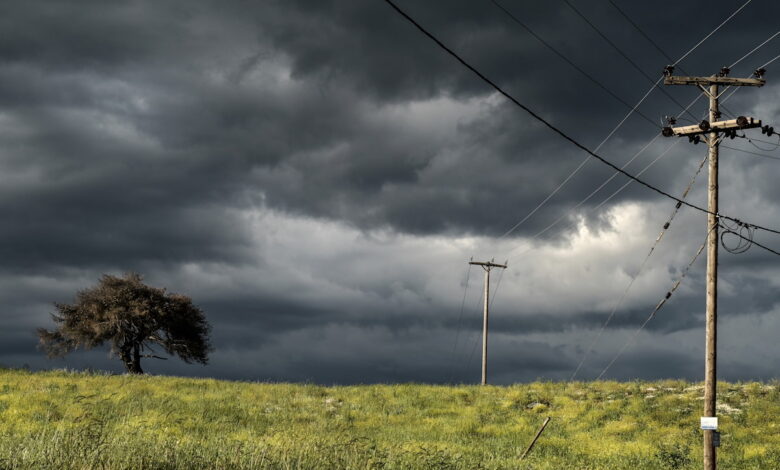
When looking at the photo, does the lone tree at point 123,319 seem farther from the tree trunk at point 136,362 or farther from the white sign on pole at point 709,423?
the white sign on pole at point 709,423

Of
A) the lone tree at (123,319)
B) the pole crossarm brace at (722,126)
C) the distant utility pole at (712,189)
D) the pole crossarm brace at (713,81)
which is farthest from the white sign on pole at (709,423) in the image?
the lone tree at (123,319)

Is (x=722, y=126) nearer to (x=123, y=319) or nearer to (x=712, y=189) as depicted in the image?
(x=712, y=189)

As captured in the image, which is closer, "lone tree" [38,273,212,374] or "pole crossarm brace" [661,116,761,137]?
"pole crossarm brace" [661,116,761,137]

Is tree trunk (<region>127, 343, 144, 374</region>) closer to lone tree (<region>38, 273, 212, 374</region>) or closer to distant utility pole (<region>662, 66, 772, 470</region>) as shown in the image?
lone tree (<region>38, 273, 212, 374</region>)

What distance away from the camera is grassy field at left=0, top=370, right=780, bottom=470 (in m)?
15.3

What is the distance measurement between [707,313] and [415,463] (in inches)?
513

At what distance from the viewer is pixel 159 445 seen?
51.5 ft

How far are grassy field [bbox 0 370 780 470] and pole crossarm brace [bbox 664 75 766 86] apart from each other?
46.8ft

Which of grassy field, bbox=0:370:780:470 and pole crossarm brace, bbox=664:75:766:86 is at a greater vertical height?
pole crossarm brace, bbox=664:75:766:86

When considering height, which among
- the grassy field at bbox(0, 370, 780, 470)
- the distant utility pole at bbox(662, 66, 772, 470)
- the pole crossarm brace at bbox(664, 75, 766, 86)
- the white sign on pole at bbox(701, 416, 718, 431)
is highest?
the pole crossarm brace at bbox(664, 75, 766, 86)

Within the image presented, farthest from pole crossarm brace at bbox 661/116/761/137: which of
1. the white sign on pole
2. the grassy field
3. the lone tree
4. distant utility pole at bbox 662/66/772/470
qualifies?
the lone tree

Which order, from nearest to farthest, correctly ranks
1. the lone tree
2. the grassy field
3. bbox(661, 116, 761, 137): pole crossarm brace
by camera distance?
the grassy field → bbox(661, 116, 761, 137): pole crossarm brace → the lone tree

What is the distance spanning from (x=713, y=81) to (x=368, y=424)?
2092 centimetres

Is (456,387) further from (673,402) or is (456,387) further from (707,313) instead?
(707,313)
